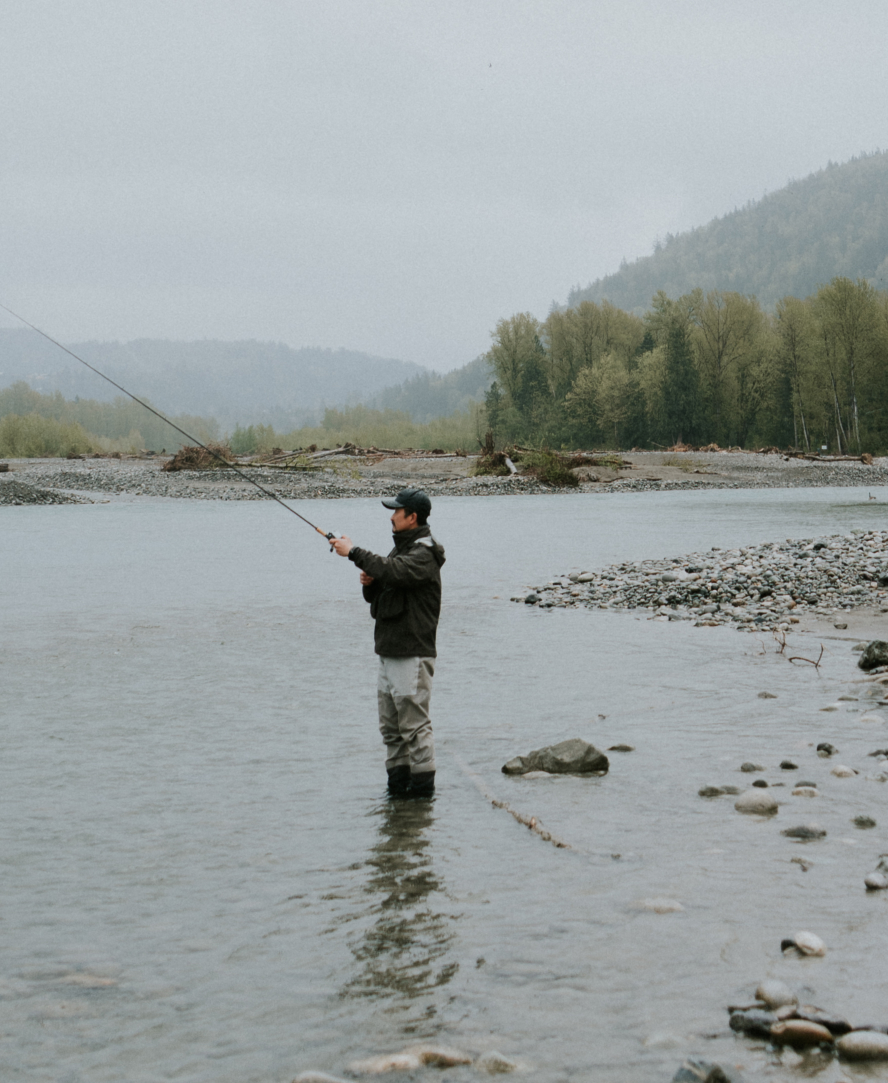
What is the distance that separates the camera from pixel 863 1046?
3.39m

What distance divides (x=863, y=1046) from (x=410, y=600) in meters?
3.60

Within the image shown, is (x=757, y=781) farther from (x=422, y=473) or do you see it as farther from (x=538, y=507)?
(x=422, y=473)

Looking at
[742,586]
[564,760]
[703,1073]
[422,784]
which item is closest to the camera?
[703,1073]

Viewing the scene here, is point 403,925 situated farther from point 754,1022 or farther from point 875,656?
point 875,656

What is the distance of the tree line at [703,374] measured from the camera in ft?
238

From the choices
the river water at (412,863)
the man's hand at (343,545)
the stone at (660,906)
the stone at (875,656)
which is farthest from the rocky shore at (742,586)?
the stone at (660,906)

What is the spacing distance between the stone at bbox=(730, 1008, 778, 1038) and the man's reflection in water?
1.14 m

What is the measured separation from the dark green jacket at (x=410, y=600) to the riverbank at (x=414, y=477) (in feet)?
130

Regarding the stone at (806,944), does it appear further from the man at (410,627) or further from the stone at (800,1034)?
the man at (410,627)

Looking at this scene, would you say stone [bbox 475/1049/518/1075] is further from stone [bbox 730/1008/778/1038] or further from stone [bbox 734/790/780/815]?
stone [bbox 734/790/780/815]

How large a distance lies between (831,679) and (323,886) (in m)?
6.26

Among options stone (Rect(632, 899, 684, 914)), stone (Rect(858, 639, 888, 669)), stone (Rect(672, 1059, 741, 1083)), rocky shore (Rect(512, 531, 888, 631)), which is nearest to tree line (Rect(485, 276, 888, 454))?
rocky shore (Rect(512, 531, 888, 631))

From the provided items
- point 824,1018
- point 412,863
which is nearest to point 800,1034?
point 824,1018

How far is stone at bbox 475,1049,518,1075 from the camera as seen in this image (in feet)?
11.3
